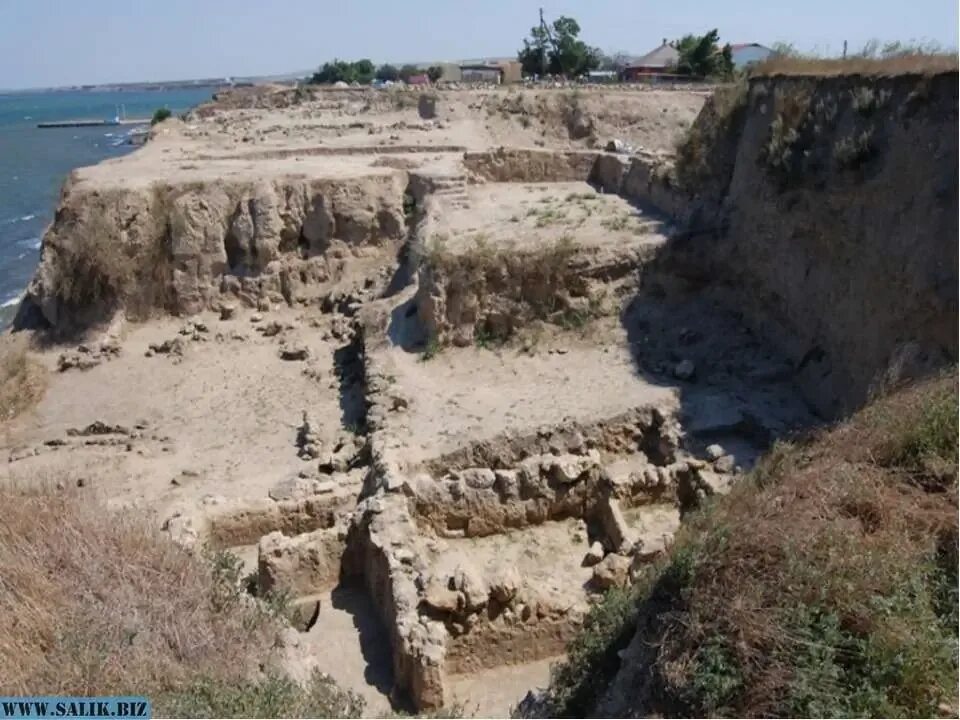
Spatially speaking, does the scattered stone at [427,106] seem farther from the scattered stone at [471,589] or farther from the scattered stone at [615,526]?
the scattered stone at [471,589]

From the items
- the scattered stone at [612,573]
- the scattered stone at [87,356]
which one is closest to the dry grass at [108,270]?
the scattered stone at [87,356]

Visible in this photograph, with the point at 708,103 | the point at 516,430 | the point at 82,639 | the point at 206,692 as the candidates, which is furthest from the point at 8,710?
the point at 708,103

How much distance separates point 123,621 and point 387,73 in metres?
78.1

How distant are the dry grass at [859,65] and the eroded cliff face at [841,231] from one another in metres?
0.19

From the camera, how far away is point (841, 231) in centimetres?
1135

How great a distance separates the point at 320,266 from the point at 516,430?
8.75 m

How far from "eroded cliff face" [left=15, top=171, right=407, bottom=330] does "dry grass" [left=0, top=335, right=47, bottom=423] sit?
1.76m

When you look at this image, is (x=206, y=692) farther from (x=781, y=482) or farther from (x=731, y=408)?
(x=731, y=408)

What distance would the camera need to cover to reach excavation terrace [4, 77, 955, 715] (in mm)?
8445

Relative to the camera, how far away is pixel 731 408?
1119cm

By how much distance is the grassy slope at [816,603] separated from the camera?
4555 millimetres

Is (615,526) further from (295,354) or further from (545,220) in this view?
(545,220)

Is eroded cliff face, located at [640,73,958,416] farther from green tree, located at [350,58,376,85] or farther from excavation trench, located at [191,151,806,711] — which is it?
green tree, located at [350,58,376,85]

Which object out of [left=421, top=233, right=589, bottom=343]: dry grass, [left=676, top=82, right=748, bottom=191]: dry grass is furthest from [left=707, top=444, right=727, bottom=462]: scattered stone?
[left=676, top=82, right=748, bottom=191]: dry grass
